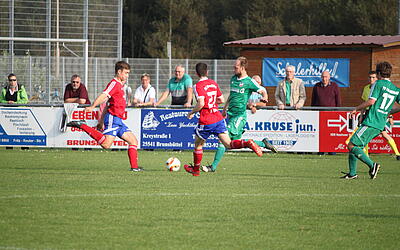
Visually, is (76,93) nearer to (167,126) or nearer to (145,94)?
(145,94)

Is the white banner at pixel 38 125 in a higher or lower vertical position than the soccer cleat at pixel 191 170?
higher

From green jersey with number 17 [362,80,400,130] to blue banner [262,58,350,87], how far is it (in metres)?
13.0

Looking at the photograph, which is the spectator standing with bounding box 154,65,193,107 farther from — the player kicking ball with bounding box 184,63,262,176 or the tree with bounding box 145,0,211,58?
the tree with bounding box 145,0,211,58

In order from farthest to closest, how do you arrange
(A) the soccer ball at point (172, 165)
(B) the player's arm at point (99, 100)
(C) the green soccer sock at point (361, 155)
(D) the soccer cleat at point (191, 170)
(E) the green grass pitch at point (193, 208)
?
(A) the soccer ball at point (172, 165) < (D) the soccer cleat at point (191, 170) < (B) the player's arm at point (99, 100) < (C) the green soccer sock at point (361, 155) < (E) the green grass pitch at point (193, 208)

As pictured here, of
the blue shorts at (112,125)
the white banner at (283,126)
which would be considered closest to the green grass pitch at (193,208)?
the blue shorts at (112,125)

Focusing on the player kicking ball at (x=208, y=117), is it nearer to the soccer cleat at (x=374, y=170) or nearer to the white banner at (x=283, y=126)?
the soccer cleat at (x=374, y=170)

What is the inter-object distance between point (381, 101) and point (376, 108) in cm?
15

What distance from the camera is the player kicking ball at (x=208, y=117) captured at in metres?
13.6

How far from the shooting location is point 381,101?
1320 cm

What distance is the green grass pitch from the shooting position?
7.79m

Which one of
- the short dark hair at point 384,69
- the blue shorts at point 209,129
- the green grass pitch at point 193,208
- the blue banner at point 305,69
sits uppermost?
the blue banner at point 305,69

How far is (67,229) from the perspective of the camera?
26.9 ft

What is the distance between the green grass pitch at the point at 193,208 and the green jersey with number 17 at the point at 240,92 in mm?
1139

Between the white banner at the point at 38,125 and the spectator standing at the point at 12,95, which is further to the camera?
the spectator standing at the point at 12,95
